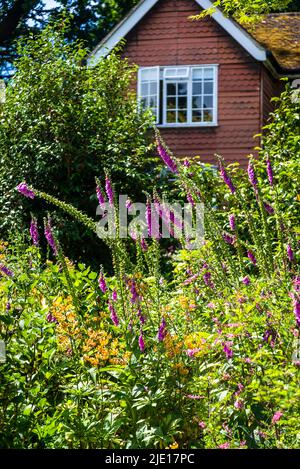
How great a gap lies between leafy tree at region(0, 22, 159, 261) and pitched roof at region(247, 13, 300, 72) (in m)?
7.30

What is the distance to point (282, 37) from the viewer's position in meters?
23.5

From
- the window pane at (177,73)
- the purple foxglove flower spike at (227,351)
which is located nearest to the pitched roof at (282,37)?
the window pane at (177,73)

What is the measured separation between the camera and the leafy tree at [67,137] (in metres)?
14.7

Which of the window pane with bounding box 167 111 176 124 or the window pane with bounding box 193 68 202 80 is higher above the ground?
the window pane with bounding box 193 68 202 80

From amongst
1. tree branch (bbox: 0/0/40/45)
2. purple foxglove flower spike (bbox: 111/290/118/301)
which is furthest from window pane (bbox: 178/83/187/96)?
purple foxglove flower spike (bbox: 111/290/118/301)

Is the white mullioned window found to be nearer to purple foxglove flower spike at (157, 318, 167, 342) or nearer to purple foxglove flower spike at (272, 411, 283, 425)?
purple foxglove flower spike at (157, 318, 167, 342)

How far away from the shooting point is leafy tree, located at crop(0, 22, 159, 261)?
14.7 m

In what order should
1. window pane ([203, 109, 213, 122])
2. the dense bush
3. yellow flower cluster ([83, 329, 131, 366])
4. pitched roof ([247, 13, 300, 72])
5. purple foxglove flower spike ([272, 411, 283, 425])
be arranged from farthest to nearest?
pitched roof ([247, 13, 300, 72]) < window pane ([203, 109, 213, 122]) < yellow flower cluster ([83, 329, 131, 366]) < the dense bush < purple foxglove flower spike ([272, 411, 283, 425])

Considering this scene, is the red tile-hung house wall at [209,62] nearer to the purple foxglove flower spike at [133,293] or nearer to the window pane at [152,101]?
the window pane at [152,101]

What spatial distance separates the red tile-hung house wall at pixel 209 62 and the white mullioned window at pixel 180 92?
18 centimetres

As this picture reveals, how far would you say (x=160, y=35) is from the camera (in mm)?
21766
